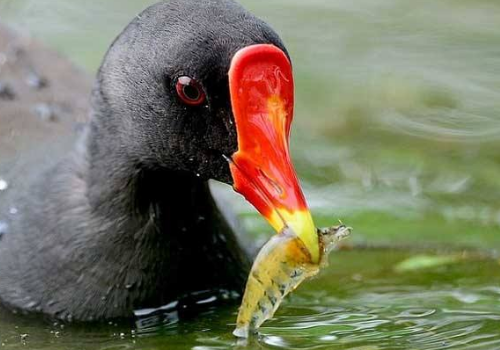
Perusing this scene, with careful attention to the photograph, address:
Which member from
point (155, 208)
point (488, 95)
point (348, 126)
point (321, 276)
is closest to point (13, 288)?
point (155, 208)

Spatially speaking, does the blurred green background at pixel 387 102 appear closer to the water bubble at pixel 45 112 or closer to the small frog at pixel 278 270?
the water bubble at pixel 45 112

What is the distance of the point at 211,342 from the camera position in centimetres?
504

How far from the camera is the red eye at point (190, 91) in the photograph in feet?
15.5

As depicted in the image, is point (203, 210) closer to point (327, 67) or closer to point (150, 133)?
point (150, 133)

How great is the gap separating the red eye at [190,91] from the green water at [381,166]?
0.76 m

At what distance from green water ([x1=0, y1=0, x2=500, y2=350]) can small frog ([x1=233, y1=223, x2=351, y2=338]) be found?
0.39ft

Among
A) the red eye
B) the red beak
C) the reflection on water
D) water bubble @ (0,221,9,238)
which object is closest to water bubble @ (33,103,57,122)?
water bubble @ (0,221,9,238)

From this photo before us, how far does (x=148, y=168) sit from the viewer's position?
5180mm

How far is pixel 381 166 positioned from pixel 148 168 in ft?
6.86

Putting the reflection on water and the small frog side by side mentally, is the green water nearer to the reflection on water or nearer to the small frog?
the reflection on water

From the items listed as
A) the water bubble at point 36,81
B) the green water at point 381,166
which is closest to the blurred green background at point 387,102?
the green water at point 381,166

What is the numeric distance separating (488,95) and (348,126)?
2.29 ft

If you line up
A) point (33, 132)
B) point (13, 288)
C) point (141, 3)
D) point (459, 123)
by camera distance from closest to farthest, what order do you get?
point (13, 288)
point (33, 132)
point (459, 123)
point (141, 3)

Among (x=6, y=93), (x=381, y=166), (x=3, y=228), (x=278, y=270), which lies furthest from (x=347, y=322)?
(x=381, y=166)
